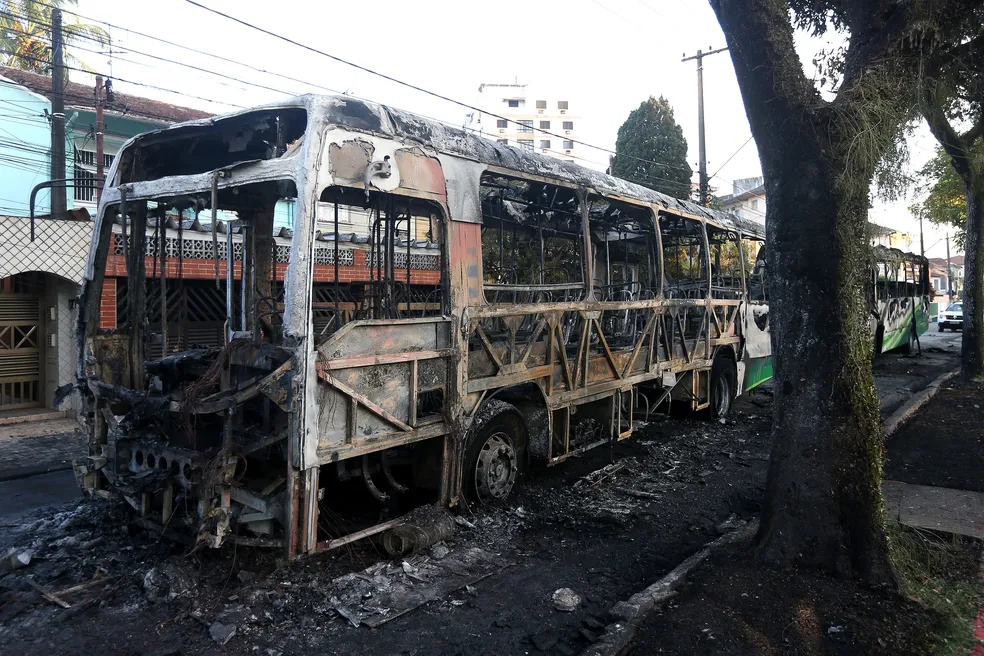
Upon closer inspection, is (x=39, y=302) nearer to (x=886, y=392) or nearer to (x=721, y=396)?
(x=721, y=396)

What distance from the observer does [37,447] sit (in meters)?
7.90

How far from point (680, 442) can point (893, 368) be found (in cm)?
1075

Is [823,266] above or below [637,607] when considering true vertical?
above

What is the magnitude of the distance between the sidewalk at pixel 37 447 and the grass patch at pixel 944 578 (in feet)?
22.8

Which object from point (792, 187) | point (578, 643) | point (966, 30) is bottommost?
point (578, 643)

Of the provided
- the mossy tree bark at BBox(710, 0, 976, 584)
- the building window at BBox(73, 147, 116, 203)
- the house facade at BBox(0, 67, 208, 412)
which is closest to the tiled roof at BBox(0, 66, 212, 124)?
the building window at BBox(73, 147, 116, 203)

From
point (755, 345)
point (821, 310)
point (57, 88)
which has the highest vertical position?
point (57, 88)

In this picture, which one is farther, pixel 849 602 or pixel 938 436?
pixel 938 436

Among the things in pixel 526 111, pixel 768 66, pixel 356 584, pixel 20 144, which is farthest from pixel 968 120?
pixel 526 111

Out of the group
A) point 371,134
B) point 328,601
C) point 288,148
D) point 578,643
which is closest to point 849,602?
point 578,643

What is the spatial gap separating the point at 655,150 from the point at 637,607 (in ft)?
85.4

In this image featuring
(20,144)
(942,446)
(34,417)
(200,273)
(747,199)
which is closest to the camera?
(942,446)

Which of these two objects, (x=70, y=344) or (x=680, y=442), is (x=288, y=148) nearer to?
(x=680, y=442)

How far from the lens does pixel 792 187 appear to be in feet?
13.4
